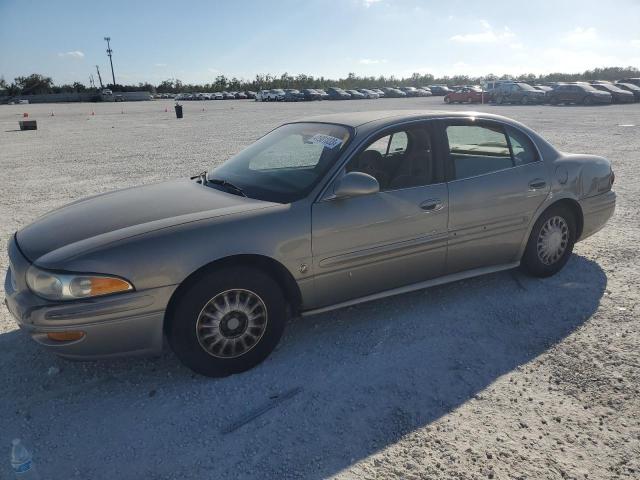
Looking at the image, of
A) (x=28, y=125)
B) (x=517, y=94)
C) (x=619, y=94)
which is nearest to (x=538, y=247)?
(x=28, y=125)

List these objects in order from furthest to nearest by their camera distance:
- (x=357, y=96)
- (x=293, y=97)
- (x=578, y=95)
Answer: (x=357, y=96) → (x=293, y=97) → (x=578, y=95)

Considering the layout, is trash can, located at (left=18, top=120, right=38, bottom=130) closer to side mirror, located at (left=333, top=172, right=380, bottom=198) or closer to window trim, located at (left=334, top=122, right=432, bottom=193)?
window trim, located at (left=334, top=122, right=432, bottom=193)

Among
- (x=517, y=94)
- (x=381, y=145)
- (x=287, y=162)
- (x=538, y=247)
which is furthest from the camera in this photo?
(x=517, y=94)

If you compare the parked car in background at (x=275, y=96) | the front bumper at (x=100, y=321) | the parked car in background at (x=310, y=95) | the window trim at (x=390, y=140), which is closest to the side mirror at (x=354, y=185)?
the window trim at (x=390, y=140)

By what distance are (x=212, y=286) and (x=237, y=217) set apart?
18.0 inches

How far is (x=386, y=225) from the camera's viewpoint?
350 cm

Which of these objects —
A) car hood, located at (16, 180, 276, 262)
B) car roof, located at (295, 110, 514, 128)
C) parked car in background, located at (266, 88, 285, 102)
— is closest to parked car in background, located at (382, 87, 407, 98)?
parked car in background, located at (266, 88, 285, 102)

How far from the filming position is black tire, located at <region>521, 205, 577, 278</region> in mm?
4336

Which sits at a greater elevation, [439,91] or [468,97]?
[439,91]

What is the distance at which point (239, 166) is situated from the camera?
4.08m

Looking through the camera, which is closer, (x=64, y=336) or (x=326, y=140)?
(x=64, y=336)

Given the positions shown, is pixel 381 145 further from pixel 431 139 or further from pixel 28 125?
pixel 28 125

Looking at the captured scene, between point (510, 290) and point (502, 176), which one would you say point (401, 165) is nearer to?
point (502, 176)

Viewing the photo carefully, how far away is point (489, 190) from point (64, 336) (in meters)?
Result: 3.13
